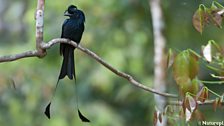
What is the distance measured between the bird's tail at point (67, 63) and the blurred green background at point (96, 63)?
2027 mm

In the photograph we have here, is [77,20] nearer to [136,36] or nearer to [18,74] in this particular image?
[18,74]

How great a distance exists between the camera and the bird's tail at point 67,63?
2379mm

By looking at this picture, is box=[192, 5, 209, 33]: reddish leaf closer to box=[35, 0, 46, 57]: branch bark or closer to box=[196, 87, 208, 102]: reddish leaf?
box=[196, 87, 208, 102]: reddish leaf

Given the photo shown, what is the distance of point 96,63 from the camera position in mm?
4961

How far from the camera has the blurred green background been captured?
4.72 metres

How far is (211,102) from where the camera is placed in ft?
7.29

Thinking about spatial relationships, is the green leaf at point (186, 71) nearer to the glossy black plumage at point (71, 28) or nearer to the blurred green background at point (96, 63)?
the glossy black plumage at point (71, 28)

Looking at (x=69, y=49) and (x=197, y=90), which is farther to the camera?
(x=69, y=49)

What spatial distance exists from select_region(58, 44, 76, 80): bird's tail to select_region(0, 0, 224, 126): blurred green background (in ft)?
6.65

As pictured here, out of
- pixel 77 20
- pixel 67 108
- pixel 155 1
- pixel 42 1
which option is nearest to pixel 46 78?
pixel 67 108

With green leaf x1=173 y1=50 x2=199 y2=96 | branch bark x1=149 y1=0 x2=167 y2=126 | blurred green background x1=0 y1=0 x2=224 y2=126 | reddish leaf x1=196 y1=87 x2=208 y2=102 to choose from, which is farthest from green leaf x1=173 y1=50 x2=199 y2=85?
blurred green background x1=0 y1=0 x2=224 y2=126

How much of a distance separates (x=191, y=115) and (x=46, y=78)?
115 inches

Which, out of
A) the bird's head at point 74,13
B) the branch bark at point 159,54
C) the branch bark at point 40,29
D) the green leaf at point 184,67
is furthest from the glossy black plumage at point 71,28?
the branch bark at point 159,54

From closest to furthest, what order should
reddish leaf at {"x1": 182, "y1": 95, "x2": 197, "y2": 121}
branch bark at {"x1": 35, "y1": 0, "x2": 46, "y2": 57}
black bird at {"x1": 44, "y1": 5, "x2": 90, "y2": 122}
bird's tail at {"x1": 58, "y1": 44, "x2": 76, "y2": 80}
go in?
reddish leaf at {"x1": 182, "y1": 95, "x2": 197, "y2": 121} → branch bark at {"x1": 35, "y1": 0, "x2": 46, "y2": 57} → bird's tail at {"x1": 58, "y1": 44, "x2": 76, "y2": 80} → black bird at {"x1": 44, "y1": 5, "x2": 90, "y2": 122}
